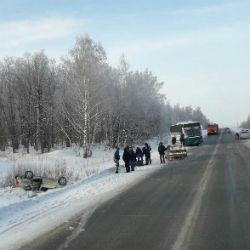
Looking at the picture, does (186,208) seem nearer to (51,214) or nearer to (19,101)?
(51,214)

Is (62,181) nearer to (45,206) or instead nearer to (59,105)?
(45,206)

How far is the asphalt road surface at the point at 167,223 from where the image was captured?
9.84 meters

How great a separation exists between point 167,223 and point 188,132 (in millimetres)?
53074

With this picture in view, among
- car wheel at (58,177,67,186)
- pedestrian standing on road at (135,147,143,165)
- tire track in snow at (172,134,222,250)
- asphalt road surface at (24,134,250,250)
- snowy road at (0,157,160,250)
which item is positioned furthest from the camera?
pedestrian standing on road at (135,147,143,165)

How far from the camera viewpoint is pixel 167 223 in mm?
12086

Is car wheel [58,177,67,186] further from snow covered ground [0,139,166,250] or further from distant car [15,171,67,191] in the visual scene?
snow covered ground [0,139,166,250]

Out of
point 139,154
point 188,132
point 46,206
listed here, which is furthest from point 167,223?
point 188,132

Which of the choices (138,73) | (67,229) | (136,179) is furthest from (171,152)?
(138,73)

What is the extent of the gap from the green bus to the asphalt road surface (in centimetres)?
4418

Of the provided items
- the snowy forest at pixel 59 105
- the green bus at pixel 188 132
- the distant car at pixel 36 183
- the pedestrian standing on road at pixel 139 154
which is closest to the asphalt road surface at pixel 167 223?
the distant car at pixel 36 183

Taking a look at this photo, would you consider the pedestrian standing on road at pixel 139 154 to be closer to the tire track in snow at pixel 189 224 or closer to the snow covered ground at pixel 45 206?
the snow covered ground at pixel 45 206

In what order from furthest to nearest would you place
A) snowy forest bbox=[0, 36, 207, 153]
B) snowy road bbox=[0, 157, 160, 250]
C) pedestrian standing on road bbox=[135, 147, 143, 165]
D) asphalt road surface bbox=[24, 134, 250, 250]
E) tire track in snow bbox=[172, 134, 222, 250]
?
1. snowy forest bbox=[0, 36, 207, 153]
2. pedestrian standing on road bbox=[135, 147, 143, 165]
3. snowy road bbox=[0, 157, 160, 250]
4. asphalt road surface bbox=[24, 134, 250, 250]
5. tire track in snow bbox=[172, 134, 222, 250]

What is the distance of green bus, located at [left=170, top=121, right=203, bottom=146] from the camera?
64.1 m

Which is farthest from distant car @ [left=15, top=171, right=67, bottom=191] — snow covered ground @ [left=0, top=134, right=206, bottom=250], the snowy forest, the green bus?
the green bus
